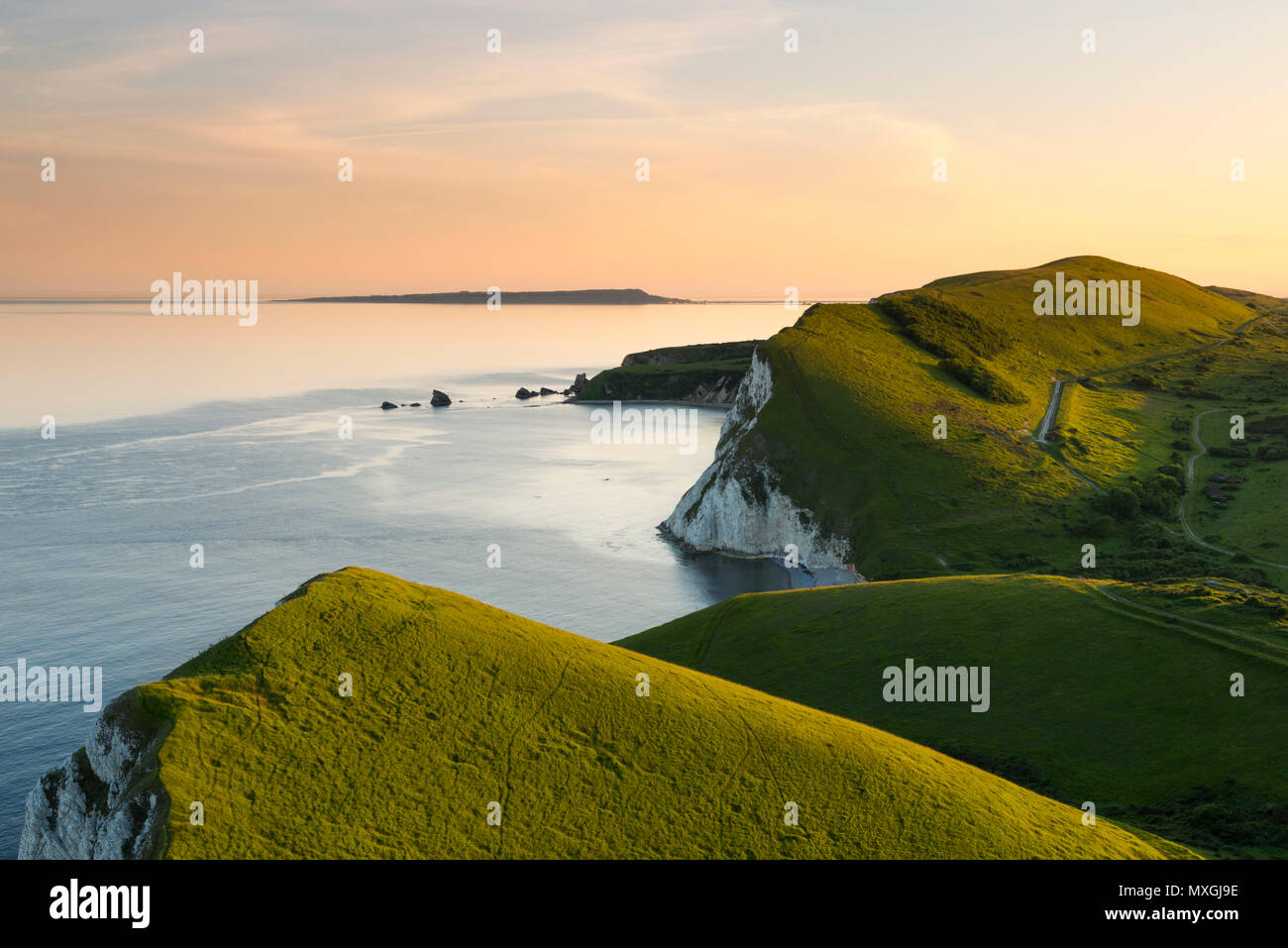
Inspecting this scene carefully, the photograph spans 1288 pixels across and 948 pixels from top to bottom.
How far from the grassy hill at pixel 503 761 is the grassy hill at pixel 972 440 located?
5501 cm

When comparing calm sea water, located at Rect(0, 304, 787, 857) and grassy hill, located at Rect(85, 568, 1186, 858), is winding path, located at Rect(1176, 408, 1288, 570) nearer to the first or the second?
calm sea water, located at Rect(0, 304, 787, 857)

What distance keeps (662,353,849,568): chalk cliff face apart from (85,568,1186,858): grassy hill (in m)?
64.4

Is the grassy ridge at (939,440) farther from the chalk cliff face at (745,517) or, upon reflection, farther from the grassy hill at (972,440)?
the chalk cliff face at (745,517)

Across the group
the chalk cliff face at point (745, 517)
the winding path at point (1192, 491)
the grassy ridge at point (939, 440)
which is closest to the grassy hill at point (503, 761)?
the grassy ridge at point (939, 440)

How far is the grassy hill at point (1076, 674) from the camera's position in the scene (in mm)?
37531

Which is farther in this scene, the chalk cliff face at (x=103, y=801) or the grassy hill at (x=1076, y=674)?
the grassy hill at (x=1076, y=674)

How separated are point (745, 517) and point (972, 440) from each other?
27.1 metres

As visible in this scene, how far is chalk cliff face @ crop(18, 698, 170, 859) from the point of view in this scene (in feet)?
73.2

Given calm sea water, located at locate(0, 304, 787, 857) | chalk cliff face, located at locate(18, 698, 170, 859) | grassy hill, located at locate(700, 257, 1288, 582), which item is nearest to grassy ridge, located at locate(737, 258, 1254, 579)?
grassy hill, located at locate(700, 257, 1288, 582)

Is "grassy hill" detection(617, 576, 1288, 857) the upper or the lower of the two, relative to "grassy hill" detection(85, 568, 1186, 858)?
lower

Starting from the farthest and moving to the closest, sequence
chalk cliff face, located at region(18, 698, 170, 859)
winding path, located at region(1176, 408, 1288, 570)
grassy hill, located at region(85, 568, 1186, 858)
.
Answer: winding path, located at region(1176, 408, 1288, 570) → grassy hill, located at region(85, 568, 1186, 858) → chalk cliff face, located at region(18, 698, 170, 859)
